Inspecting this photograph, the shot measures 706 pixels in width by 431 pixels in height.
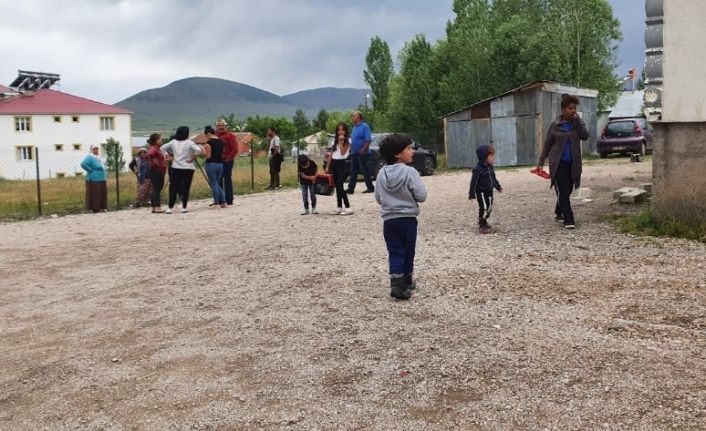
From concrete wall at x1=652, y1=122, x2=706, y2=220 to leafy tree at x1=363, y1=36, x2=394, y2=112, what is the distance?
7348 centimetres

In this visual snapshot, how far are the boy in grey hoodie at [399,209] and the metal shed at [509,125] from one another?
23413mm

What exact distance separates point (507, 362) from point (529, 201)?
836 cm

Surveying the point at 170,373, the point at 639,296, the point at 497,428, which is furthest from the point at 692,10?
the point at 170,373

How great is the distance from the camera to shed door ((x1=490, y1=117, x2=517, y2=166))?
2930cm

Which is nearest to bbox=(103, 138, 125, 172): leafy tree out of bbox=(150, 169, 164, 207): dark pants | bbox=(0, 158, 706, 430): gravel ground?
bbox=(150, 169, 164, 207): dark pants

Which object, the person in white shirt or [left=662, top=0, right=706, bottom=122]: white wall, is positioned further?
the person in white shirt

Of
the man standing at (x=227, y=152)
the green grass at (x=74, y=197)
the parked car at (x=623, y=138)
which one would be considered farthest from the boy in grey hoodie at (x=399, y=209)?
the parked car at (x=623, y=138)

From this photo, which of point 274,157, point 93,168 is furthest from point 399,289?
point 274,157

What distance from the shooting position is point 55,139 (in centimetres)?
7744

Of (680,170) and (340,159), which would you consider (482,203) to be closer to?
(680,170)

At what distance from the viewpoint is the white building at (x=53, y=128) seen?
238 feet

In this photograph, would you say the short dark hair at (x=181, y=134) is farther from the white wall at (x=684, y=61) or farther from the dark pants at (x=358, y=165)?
the white wall at (x=684, y=61)

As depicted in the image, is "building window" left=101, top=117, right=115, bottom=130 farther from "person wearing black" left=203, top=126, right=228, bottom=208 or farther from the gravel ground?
the gravel ground

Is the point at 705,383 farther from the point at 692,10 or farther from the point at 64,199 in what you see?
the point at 64,199
